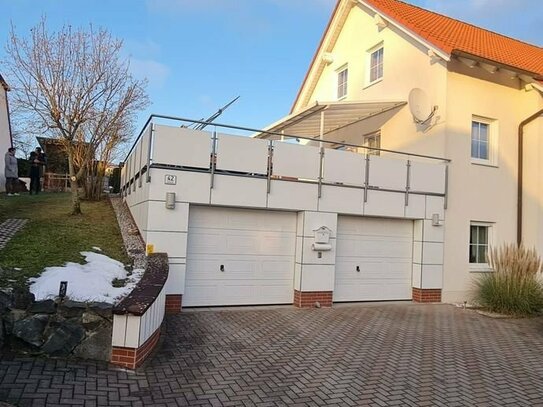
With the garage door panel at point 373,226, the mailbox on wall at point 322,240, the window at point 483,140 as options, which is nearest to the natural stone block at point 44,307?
the mailbox on wall at point 322,240

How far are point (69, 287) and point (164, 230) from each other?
2621 millimetres

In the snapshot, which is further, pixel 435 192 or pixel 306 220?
pixel 435 192

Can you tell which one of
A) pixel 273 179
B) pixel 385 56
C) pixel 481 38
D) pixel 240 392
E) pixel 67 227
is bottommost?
pixel 240 392

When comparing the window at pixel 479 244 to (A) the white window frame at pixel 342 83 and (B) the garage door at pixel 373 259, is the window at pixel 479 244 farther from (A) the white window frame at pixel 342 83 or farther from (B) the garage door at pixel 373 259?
(A) the white window frame at pixel 342 83

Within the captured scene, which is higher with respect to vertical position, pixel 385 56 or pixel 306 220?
pixel 385 56

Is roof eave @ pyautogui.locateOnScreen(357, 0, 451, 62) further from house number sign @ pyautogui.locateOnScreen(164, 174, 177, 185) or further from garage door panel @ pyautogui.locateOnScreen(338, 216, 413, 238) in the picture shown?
house number sign @ pyautogui.locateOnScreen(164, 174, 177, 185)

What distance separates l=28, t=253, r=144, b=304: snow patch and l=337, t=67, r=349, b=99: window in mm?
10886

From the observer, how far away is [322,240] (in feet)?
31.9

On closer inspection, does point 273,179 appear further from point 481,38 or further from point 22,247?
point 481,38

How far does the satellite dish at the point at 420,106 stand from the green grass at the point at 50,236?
7652 millimetres

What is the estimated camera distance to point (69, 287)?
5.98 metres

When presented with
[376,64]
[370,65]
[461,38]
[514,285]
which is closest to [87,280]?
[514,285]

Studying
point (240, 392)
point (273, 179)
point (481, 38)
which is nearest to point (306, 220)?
point (273, 179)

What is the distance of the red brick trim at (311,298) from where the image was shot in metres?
9.66
